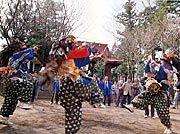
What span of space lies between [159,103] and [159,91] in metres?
0.26

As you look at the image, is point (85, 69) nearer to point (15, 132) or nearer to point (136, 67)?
point (15, 132)

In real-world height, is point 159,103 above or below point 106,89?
below

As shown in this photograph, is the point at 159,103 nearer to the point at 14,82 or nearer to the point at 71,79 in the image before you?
the point at 71,79

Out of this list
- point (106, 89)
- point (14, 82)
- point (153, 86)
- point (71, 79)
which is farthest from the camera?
point (106, 89)

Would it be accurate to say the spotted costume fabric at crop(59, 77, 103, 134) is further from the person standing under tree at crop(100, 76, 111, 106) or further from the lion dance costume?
the person standing under tree at crop(100, 76, 111, 106)

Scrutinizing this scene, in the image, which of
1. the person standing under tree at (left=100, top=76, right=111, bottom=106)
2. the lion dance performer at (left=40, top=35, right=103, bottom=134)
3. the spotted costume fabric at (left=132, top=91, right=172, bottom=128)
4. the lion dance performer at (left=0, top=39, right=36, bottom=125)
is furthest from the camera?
the person standing under tree at (left=100, top=76, right=111, bottom=106)

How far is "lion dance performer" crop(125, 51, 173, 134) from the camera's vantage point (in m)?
6.05

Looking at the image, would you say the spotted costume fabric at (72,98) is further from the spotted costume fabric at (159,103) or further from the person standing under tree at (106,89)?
the person standing under tree at (106,89)

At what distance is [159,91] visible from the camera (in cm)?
614

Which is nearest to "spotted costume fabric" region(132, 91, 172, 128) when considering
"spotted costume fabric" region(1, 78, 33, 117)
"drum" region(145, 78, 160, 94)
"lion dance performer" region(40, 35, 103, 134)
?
"drum" region(145, 78, 160, 94)

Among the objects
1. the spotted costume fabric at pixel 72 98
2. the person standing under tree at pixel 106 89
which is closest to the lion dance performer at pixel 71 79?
the spotted costume fabric at pixel 72 98

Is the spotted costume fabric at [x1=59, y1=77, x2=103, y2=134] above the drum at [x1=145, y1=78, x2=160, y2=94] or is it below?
below

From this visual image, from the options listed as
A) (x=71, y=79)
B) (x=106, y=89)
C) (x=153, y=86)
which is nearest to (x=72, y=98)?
(x=71, y=79)

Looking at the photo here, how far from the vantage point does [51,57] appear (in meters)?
4.58
